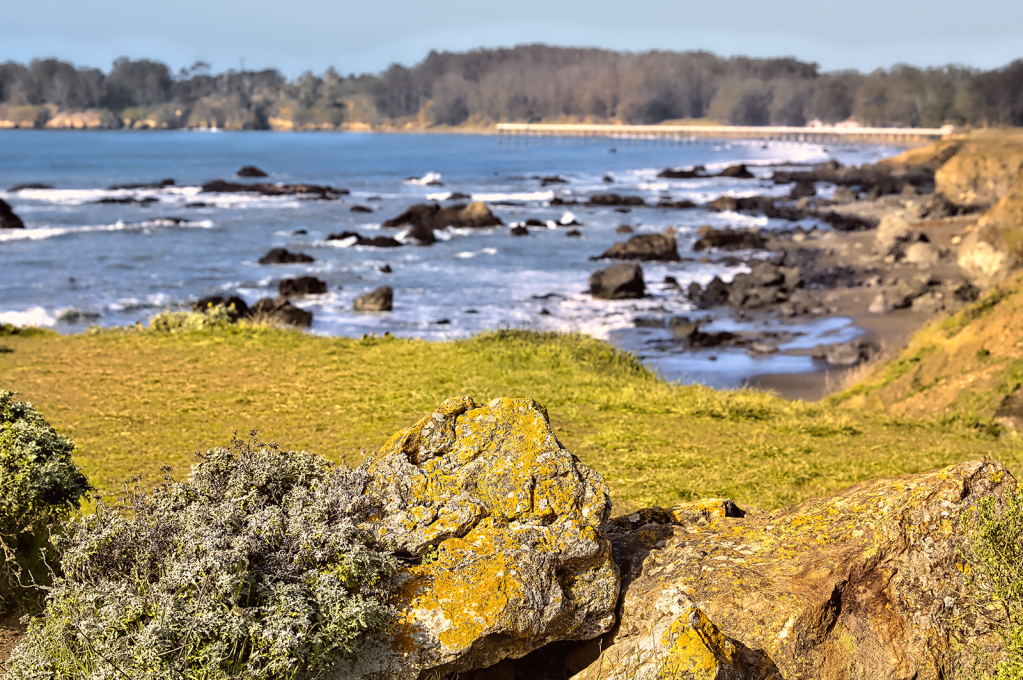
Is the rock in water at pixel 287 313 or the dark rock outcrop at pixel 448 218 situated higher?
the dark rock outcrop at pixel 448 218

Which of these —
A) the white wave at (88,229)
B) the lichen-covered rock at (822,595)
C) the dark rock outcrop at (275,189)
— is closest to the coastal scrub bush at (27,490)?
the lichen-covered rock at (822,595)

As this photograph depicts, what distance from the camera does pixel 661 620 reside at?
163 inches

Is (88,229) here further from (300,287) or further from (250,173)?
(250,173)

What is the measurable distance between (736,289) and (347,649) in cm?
2963

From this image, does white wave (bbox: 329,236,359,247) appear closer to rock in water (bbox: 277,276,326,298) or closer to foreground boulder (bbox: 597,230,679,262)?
rock in water (bbox: 277,276,326,298)

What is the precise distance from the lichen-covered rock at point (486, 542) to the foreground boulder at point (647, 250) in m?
37.2

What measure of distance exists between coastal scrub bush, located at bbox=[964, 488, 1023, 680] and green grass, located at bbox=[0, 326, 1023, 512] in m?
3.18

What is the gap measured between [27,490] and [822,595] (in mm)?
4838

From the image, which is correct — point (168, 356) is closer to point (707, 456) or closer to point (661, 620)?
point (707, 456)

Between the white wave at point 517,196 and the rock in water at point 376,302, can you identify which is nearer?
the rock in water at point 376,302

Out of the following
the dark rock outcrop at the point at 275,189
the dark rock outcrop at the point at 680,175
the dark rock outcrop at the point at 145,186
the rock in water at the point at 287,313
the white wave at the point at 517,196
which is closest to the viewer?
the rock in water at the point at 287,313

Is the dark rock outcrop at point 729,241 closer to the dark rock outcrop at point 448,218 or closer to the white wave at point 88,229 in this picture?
the dark rock outcrop at point 448,218

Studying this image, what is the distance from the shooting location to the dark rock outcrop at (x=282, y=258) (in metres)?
40.7

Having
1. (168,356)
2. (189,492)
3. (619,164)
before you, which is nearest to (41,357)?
(168,356)
